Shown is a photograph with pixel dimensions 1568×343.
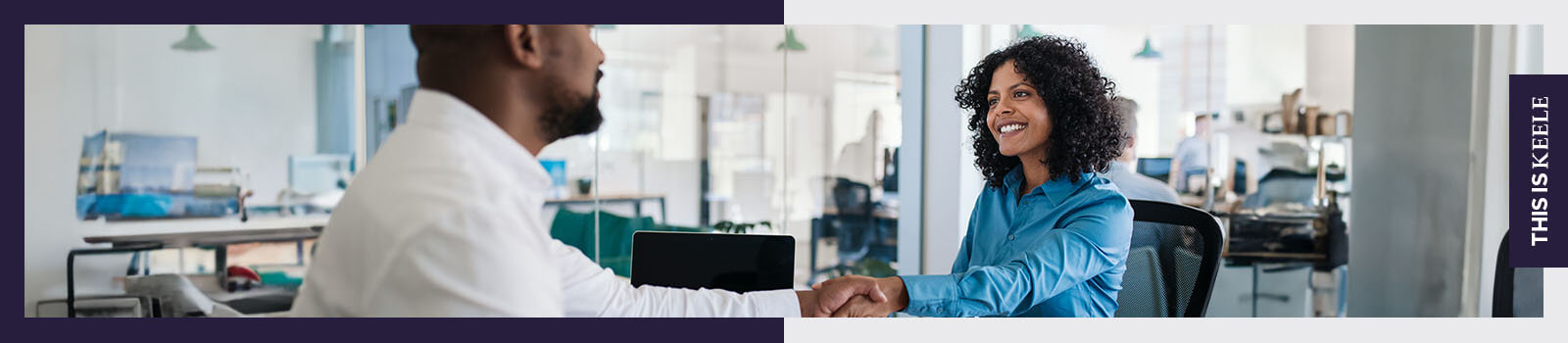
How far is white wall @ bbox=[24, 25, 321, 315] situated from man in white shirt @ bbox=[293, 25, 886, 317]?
1.66 meters

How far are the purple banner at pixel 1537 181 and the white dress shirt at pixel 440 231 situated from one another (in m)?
2.14

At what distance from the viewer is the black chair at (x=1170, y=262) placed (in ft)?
5.65

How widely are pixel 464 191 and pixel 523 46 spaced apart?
0.21 meters

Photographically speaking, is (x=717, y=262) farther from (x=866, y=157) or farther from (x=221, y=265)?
(x=866, y=157)

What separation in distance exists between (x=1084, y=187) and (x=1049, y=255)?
14 centimetres

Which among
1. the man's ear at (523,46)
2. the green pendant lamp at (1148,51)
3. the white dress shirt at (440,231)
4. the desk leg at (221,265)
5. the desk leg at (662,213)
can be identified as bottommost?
the desk leg at (221,265)

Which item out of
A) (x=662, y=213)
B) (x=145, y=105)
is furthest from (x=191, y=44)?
(x=662, y=213)

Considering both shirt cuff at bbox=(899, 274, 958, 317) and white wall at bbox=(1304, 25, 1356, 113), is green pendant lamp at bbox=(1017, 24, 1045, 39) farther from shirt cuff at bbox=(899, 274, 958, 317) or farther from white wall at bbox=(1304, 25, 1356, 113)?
white wall at bbox=(1304, 25, 1356, 113)

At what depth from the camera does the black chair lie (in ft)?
5.65

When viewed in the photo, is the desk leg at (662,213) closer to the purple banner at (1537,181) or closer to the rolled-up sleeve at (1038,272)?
the rolled-up sleeve at (1038,272)

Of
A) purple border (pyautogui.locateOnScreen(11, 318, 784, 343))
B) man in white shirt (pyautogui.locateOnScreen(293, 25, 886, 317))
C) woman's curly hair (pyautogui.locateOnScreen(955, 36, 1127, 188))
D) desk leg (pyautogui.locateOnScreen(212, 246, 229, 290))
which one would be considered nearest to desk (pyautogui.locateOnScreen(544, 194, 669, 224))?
desk leg (pyautogui.locateOnScreen(212, 246, 229, 290))

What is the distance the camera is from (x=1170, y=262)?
179 centimetres
